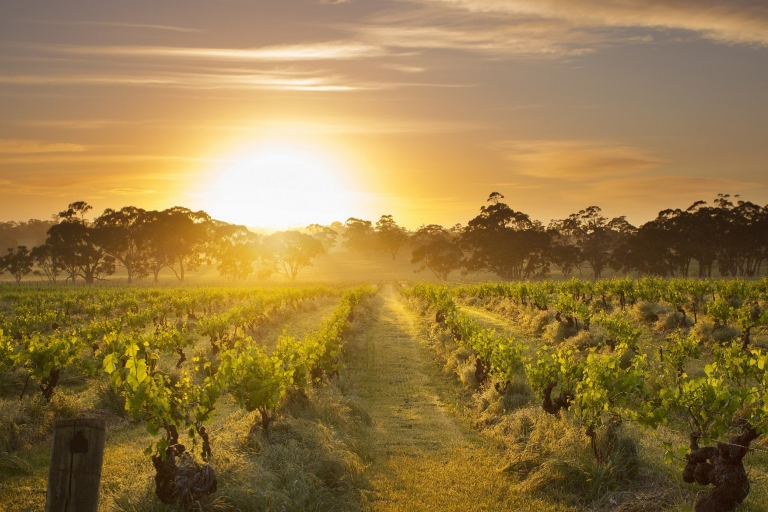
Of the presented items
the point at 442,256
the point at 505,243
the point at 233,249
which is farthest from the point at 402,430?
the point at 233,249

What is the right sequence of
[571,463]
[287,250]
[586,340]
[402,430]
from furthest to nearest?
[287,250]
[586,340]
[402,430]
[571,463]

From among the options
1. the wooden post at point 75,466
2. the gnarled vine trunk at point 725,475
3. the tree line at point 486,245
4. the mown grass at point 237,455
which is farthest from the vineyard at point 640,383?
the tree line at point 486,245

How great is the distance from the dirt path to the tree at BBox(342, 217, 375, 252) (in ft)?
365

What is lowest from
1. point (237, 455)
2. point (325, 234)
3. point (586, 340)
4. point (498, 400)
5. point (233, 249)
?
point (237, 455)

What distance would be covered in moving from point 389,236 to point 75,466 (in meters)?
113

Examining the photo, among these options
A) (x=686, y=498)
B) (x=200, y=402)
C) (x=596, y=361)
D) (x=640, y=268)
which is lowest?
(x=686, y=498)

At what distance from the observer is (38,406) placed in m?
10.1

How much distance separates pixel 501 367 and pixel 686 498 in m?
4.94

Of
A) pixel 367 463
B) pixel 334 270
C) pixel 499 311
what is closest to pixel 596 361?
pixel 367 463

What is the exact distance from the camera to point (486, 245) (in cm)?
7181

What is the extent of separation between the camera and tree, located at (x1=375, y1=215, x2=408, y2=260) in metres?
116

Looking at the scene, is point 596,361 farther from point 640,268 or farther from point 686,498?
point 640,268

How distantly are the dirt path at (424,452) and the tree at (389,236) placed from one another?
101 metres

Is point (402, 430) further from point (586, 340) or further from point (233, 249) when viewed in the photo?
point (233, 249)
